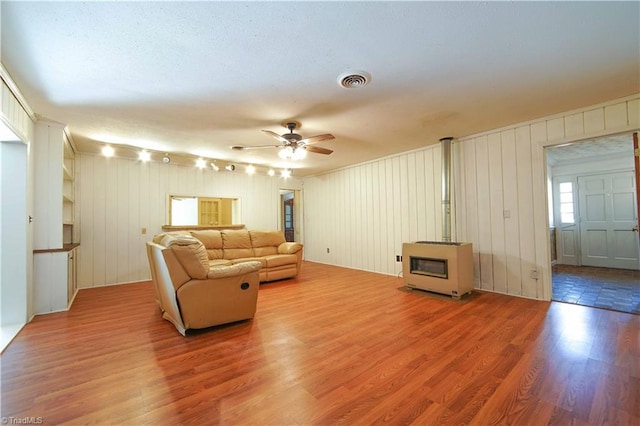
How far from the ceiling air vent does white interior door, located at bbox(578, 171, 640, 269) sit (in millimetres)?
6530

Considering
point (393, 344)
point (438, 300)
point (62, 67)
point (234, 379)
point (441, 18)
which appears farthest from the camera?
point (438, 300)

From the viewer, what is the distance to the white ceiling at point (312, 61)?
5.63ft

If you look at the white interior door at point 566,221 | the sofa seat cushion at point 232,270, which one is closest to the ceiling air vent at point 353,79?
the sofa seat cushion at point 232,270

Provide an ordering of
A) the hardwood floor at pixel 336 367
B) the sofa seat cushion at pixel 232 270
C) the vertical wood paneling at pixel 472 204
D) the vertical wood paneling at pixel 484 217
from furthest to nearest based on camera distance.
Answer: the vertical wood paneling at pixel 472 204, the vertical wood paneling at pixel 484 217, the sofa seat cushion at pixel 232 270, the hardwood floor at pixel 336 367

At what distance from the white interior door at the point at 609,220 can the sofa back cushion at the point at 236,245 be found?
744 cm

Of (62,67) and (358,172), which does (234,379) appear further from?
(358,172)

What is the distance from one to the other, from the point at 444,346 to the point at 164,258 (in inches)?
109

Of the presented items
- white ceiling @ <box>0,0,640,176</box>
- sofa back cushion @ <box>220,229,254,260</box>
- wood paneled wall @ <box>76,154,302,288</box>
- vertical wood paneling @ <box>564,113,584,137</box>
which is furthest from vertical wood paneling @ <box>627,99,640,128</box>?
wood paneled wall @ <box>76,154,302,288</box>

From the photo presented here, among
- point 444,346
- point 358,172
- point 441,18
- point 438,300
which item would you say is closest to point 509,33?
point 441,18

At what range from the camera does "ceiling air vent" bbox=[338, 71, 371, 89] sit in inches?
94.1

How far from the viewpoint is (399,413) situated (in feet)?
5.13

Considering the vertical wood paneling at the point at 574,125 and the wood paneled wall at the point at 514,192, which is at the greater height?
the vertical wood paneling at the point at 574,125

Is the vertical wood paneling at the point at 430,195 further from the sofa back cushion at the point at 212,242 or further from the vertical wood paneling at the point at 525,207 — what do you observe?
the sofa back cushion at the point at 212,242

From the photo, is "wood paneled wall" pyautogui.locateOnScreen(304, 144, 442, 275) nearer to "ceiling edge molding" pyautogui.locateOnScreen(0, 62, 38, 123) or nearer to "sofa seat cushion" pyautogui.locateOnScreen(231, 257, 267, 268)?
"sofa seat cushion" pyautogui.locateOnScreen(231, 257, 267, 268)
